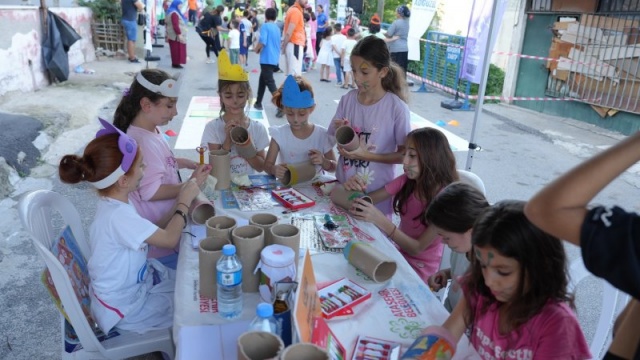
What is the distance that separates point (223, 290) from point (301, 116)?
5.34 ft

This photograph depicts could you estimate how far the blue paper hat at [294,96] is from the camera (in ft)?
9.34

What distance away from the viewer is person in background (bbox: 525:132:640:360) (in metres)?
0.83

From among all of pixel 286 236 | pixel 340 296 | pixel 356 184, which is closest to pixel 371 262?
pixel 340 296

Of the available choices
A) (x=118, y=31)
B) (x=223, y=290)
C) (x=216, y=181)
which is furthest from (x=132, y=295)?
(x=118, y=31)

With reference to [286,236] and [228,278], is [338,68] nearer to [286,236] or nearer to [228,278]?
[286,236]

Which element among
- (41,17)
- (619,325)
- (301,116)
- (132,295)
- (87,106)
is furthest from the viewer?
(41,17)

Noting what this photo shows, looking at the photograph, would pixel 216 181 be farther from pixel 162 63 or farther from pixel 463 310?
pixel 162 63

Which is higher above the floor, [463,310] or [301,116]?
[301,116]

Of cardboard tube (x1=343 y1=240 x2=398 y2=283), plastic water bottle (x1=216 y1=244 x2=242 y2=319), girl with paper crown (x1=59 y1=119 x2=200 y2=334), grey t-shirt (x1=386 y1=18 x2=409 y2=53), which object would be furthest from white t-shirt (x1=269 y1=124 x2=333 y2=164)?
grey t-shirt (x1=386 y1=18 x2=409 y2=53)

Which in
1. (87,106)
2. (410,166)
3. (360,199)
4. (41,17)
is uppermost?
(41,17)

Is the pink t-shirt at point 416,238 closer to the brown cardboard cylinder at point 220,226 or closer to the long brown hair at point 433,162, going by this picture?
the long brown hair at point 433,162

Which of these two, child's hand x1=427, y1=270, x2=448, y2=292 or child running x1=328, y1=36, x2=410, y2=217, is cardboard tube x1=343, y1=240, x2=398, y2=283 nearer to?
child's hand x1=427, y1=270, x2=448, y2=292

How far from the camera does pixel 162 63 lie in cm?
1281

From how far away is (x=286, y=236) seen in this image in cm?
173
